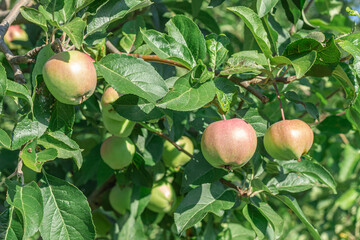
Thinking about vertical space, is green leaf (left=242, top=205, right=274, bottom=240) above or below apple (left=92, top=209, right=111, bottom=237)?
above

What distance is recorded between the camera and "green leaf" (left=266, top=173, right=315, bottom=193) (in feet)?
3.76

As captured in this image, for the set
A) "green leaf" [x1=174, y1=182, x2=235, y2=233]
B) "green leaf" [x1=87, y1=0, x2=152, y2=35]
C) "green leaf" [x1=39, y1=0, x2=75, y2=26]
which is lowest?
"green leaf" [x1=174, y1=182, x2=235, y2=233]

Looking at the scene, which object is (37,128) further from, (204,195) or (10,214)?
(204,195)

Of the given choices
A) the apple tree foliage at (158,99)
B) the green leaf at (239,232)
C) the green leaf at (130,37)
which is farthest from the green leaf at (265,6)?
the green leaf at (239,232)

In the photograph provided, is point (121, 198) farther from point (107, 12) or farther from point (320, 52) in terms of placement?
point (320, 52)

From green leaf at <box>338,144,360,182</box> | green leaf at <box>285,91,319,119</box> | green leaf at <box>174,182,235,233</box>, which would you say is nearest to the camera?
green leaf at <box>174,182,235,233</box>

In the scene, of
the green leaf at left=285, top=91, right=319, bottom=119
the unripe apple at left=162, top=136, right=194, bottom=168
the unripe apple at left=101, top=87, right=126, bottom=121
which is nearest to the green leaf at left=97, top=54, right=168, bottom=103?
the unripe apple at left=101, top=87, right=126, bottom=121

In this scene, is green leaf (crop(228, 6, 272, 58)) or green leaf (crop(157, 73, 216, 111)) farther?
green leaf (crop(228, 6, 272, 58))

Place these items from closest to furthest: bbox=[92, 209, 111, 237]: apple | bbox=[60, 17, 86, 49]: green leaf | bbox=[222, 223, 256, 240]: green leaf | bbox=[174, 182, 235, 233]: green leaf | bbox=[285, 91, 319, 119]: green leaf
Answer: bbox=[60, 17, 86, 49]: green leaf
bbox=[174, 182, 235, 233]: green leaf
bbox=[285, 91, 319, 119]: green leaf
bbox=[222, 223, 256, 240]: green leaf
bbox=[92, 209, 111, 237]: apple

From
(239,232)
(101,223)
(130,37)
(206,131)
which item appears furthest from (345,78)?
(101,223)

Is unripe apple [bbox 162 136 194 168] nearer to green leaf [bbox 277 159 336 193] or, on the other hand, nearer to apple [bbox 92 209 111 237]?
green leaf [bbox 277 159 336 193]

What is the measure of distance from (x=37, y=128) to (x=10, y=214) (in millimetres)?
165

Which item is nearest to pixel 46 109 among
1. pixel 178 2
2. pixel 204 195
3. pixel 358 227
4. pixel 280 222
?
pixel 204 195

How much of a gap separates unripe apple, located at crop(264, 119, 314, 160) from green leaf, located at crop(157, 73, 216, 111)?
0.17 metres
